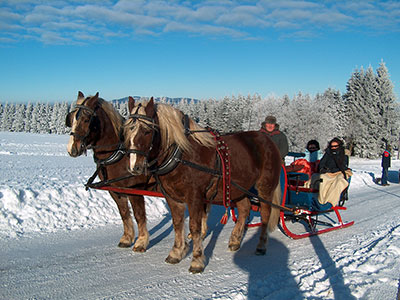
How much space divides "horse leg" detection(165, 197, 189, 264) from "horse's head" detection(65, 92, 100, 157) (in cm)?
141

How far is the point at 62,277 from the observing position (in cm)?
398

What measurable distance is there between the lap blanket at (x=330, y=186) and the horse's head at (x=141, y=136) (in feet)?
12.8

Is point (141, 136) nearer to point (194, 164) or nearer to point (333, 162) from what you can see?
point (194, 164)

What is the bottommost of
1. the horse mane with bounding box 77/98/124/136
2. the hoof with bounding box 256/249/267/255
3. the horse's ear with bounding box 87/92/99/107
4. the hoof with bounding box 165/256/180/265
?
the hoof with bounding box 256/249/267/255

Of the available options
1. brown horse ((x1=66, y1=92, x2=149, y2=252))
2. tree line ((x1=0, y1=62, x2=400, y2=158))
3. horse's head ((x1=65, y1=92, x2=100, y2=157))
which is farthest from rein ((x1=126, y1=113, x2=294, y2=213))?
tree line ((x1=0, y1=62, x2=400, y2=158))

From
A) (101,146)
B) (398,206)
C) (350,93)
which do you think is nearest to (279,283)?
(101,146)

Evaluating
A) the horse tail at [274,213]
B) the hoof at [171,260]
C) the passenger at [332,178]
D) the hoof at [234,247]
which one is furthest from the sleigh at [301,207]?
the hoof at [171,260]

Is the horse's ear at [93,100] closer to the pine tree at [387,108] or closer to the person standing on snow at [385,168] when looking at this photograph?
the person standing on snow at [385,168]

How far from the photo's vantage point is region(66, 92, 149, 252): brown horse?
452 centimetres

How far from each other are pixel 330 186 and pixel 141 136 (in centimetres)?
431

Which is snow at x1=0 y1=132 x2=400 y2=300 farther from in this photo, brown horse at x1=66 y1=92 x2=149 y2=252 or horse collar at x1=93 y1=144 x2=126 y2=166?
horse collar at x1=93 y1=144 x2=126 y2=166

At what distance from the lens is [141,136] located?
3.79 meters

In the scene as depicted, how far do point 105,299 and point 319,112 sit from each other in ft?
132

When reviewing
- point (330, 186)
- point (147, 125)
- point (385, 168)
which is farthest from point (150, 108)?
point (385, 168)
